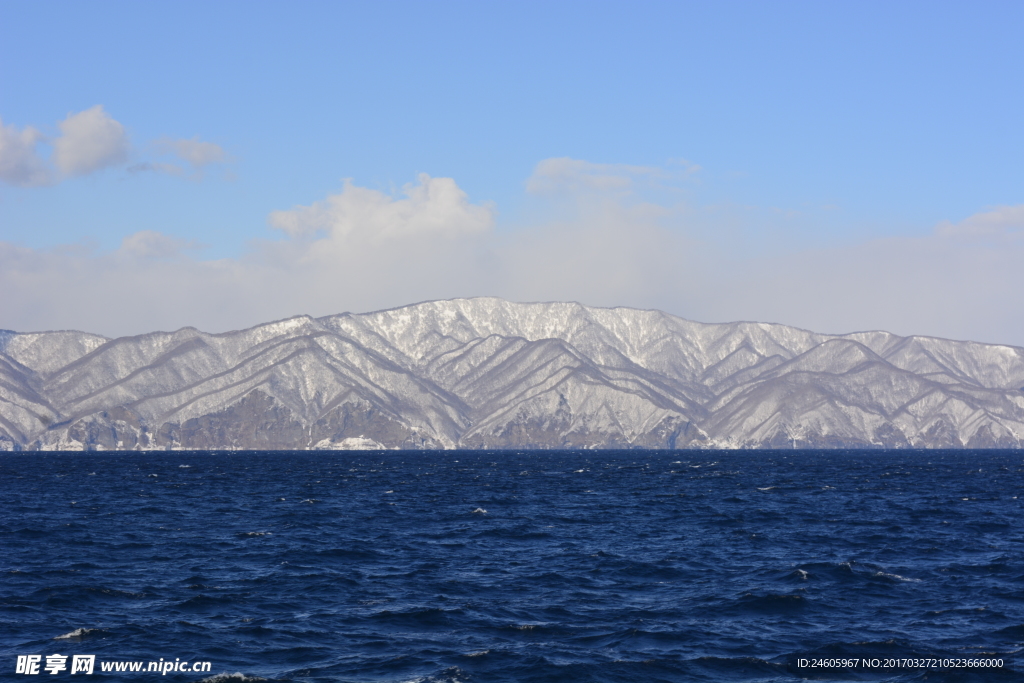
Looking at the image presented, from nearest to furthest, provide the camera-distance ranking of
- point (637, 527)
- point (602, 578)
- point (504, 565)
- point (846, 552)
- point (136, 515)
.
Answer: point (602, 578) → point (504, 565) → point (846, 552) → point (637, 527) → point (136, 515)

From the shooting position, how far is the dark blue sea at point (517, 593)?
122 ft

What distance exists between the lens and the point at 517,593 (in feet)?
167

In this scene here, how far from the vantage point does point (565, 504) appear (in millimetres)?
106125

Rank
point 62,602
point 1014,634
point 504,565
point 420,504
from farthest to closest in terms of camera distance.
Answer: point 420,504
point 504,565
point 62,602
point 1014,634

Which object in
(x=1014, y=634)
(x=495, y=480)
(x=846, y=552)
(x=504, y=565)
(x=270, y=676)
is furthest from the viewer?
(x=495, y=480)

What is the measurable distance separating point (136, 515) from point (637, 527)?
154 feet

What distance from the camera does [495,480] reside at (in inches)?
6314

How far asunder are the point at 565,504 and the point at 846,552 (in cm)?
4503

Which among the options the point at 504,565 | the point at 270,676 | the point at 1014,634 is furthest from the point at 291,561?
the point at 1014,634

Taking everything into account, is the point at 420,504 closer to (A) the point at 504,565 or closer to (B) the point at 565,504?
(B) the point at 565,504

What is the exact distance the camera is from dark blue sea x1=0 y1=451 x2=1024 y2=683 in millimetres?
37281

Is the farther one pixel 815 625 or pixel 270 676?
pixel 815 625

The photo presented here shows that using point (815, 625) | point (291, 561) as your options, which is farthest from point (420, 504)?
point (815, 625)

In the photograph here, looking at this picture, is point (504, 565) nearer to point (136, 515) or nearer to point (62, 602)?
point (62, 602)
